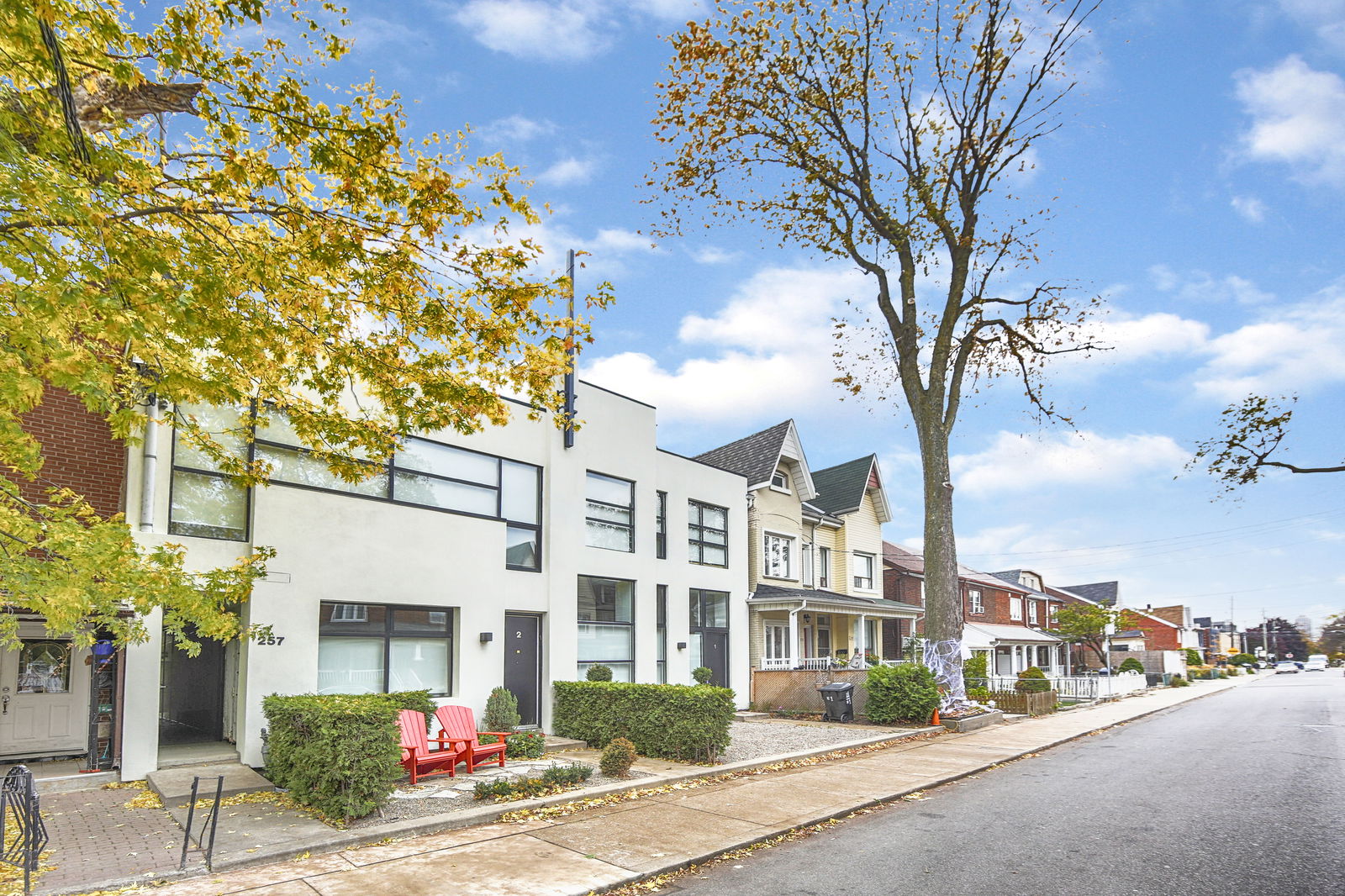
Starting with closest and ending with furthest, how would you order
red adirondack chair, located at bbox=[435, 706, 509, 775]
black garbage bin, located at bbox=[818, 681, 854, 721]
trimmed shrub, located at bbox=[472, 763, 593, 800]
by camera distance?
trimmed shrub, located at bbox=[472, 763, 593, 800], red adirondack chair, located at bbox=[435, 706, 509, 775], black garbage bin, located at bbox=[818, 681, 854, 721]

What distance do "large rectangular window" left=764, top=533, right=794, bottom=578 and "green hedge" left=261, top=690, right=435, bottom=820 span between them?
59.4 ft

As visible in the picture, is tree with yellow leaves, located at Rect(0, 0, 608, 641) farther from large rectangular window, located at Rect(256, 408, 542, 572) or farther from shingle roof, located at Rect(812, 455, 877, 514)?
shingle roof, located at Rect(812, 455, 877, 514)

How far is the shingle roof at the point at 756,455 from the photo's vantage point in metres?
26.5

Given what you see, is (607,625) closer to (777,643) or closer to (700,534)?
(700,534)

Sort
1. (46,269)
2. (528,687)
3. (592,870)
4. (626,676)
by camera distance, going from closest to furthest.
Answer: (46,269), (592,870), (528,687), (626,676)

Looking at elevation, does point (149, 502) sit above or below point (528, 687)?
above

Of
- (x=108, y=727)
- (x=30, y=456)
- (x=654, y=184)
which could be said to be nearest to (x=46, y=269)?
(x=30, y=456)

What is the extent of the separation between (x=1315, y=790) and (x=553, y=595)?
12542 millimetres

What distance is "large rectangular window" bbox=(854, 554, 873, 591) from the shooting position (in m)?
31.3

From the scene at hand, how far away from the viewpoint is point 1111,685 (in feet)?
108

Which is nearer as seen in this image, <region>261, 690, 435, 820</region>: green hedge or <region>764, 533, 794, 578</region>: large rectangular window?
<region>261, 690, 435, 820</region>: green hedge

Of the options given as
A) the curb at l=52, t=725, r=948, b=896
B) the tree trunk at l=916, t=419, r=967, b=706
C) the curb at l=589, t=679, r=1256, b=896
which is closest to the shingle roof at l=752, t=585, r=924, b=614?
the tree trunk at l=916, t=419, r=967, b=706

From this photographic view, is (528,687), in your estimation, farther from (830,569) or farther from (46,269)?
(830,569)

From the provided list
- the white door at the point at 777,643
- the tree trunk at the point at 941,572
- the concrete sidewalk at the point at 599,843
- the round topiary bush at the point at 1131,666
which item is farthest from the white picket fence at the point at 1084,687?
the concrete sidewalk at the point at 599,843
